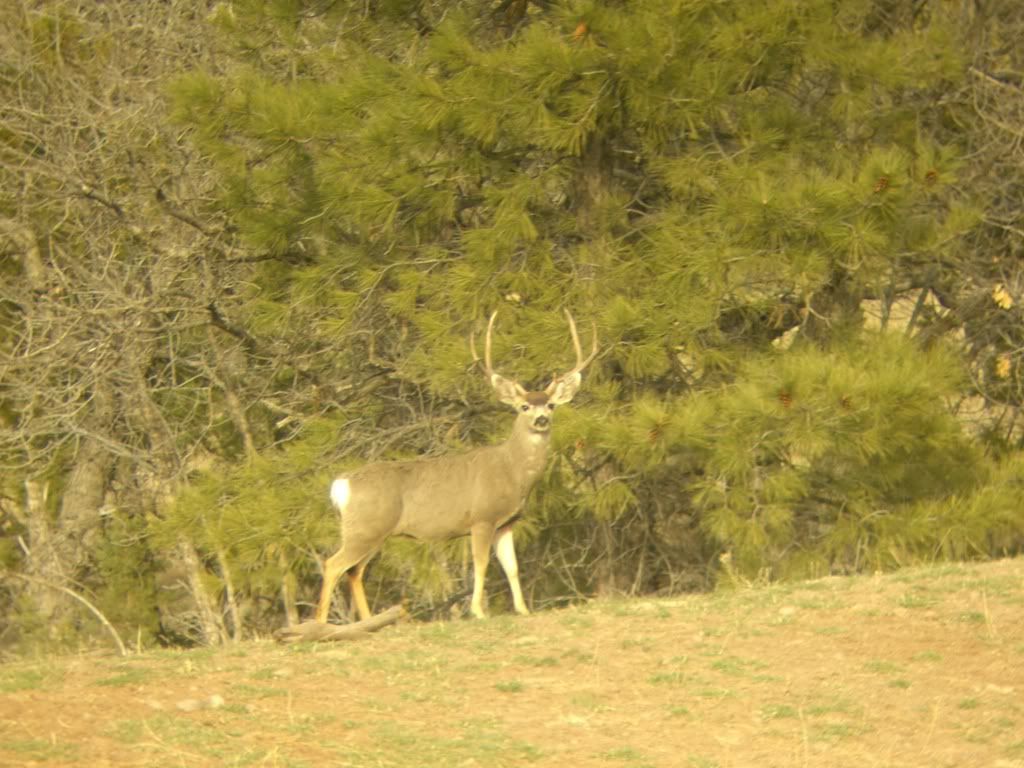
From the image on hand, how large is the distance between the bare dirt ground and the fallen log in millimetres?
90

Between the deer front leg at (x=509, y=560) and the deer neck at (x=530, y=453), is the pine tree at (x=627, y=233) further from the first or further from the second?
the deer front leg at (x=509, y=560)

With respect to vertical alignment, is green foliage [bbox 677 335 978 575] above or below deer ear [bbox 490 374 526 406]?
below

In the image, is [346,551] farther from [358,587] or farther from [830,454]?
[830,454]

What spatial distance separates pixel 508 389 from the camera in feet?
31.6

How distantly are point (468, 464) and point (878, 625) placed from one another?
2.89m

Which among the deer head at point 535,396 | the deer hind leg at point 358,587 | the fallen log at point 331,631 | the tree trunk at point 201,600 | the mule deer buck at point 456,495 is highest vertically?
the deer head at point 535,396

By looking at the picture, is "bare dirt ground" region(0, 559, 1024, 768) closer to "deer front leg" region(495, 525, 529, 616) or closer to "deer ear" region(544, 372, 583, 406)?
"deer front leg" region(495, 525, 529, 616)

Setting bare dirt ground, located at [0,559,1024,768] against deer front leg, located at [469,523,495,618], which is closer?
bare dirt ground, located at [0,559,1024,768]

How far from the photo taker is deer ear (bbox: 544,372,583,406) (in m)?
9.60

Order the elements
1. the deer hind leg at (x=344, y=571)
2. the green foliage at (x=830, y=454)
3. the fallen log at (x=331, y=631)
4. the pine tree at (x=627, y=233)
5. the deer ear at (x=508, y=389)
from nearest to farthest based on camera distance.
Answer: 1. the fallen log at (x=331, y=631)
2. the deer hind leg at (x=344, y=571)
3. the deer ear at (x=508, y=389)
4. the green foliage at (x=830, y=454)
5. the pine tree at (x=627, y=233)

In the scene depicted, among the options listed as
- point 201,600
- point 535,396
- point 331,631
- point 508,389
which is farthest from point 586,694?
point 201,600

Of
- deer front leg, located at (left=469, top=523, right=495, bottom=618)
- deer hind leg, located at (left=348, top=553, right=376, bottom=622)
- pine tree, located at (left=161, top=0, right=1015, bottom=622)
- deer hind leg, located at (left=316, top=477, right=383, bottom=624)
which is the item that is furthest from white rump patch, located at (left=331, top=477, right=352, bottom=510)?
pine tree, located at (left=161, top=0, right=1015, bottom=622)

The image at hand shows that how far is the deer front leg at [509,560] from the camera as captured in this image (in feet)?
30.1

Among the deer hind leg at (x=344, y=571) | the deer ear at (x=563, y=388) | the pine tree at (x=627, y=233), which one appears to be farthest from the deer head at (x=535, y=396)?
the deer hind leg at (x=344, y=571)
